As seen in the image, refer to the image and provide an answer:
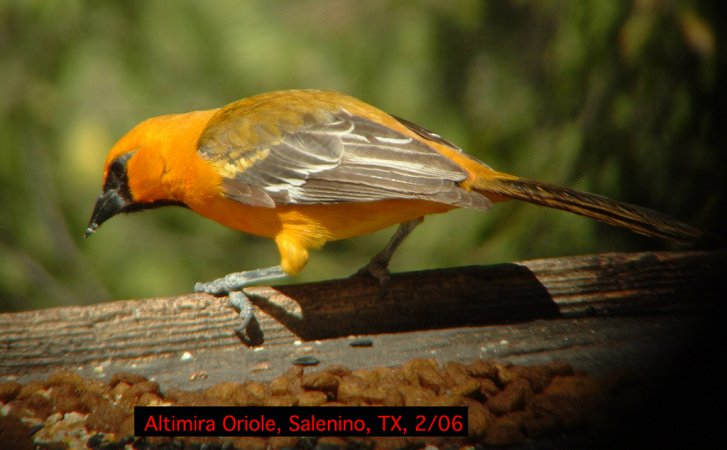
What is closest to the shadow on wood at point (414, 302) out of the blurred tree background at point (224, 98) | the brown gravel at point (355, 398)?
the brown gravel at point (355, 398)

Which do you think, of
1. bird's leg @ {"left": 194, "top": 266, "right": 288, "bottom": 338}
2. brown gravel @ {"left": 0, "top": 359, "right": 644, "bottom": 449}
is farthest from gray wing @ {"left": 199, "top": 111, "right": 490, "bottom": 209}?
brown gravel @ {"left": 0, "top": 359, "right": 644, "bottom": 449}

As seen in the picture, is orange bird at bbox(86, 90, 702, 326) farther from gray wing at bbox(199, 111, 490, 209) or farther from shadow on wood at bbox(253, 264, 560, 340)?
shadow on wood at bbox(253, 264, 560, 340)

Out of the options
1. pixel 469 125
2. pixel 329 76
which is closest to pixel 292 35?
pixel 329 76

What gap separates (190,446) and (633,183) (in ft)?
10.4

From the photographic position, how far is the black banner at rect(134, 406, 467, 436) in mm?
3238

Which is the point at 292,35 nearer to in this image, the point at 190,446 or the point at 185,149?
the point at 185,149

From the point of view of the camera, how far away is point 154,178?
4.77 m

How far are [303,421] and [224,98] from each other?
3419 mm

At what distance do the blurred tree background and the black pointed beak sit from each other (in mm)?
1260

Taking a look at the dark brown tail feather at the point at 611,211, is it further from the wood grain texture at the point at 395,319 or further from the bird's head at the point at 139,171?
the bird's head at the point at 139,171

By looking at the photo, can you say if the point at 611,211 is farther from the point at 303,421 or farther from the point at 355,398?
the point at 303,421

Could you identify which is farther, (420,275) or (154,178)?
(154,178)

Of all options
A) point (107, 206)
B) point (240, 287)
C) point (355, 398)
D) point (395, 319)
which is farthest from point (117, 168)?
point (355, 398)

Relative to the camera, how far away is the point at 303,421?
329cm
